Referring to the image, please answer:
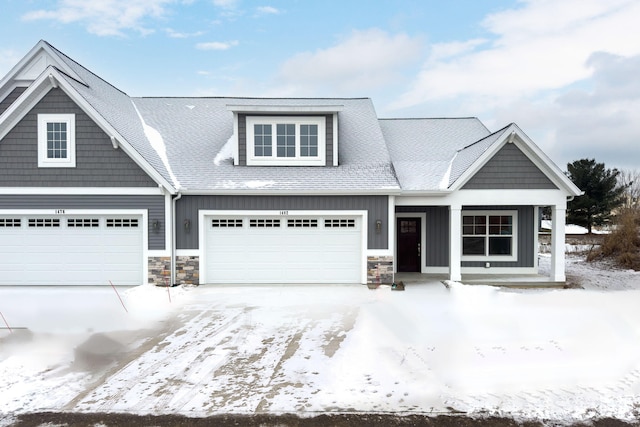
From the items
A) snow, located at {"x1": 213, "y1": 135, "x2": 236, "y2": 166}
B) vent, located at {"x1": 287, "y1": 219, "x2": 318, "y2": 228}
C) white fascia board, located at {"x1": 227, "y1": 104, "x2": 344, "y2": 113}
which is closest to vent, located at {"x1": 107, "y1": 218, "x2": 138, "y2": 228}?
snow, located at {"x1": 213, "y1": 135, "x2": 236, "y2": 166}

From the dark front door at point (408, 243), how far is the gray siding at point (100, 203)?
7.99 m

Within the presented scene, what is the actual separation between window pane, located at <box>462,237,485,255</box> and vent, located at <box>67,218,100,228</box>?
11978 mm

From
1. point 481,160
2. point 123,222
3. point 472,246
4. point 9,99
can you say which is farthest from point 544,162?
point 9,99

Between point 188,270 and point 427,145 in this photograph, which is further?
point 427,145

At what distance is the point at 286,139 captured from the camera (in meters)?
12.1

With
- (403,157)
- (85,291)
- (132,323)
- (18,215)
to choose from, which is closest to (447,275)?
(403,157)

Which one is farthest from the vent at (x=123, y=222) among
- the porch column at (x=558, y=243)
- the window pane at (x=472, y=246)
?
the porch column at (x=558, y=243)

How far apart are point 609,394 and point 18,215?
14.0 m

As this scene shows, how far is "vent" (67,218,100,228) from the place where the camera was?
435 inches

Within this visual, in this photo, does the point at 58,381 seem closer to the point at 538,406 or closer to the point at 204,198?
the point at 538,406

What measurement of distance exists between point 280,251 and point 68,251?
6.15 m

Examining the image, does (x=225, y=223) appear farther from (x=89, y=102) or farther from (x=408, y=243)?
(x=408, y=243)

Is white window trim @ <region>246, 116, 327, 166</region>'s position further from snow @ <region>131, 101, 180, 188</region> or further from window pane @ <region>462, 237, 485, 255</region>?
window pane @ <region>462, 237, 485, 255</region>

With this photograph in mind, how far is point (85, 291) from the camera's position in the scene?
1038cm
